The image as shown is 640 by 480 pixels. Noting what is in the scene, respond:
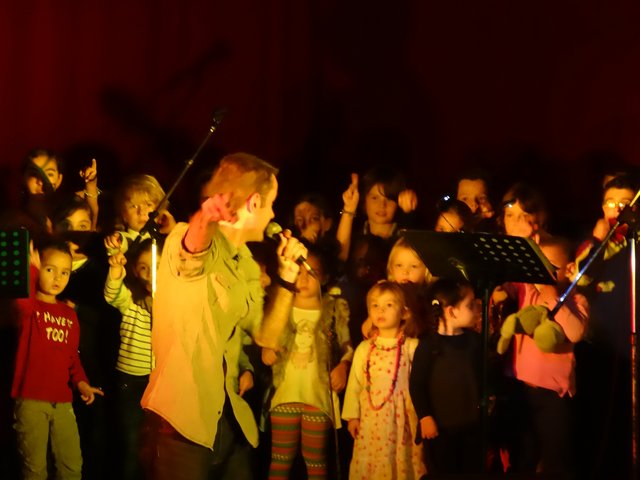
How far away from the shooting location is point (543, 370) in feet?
15.2

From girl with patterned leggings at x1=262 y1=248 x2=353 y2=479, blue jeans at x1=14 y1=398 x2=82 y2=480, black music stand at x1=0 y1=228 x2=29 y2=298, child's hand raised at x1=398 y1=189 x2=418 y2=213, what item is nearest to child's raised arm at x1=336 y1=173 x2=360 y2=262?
child's hand raised at x1=398 y1=189 x2=418 y2=213

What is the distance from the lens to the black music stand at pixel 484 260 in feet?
12.4

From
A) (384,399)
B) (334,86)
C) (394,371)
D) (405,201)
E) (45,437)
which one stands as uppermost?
(334,86)

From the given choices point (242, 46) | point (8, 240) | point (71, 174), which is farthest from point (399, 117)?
point (8, 240)

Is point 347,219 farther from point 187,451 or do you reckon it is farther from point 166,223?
point 187,451

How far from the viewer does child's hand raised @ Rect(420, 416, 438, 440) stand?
428cm

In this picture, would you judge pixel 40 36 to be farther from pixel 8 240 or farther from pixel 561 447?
pixel 561 447

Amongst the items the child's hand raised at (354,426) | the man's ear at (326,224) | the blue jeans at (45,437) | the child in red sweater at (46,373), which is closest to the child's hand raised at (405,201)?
the man's ear at (326,224)

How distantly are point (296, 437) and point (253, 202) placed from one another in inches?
49.9

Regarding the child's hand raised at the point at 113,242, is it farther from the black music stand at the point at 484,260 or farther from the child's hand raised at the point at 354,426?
the black music stand at the point at 484,260

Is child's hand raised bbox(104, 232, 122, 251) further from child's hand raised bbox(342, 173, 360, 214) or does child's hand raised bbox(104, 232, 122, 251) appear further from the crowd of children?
child's hand raised bbox(342, 173, 360, 214)

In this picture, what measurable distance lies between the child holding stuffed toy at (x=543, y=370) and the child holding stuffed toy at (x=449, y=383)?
9.6 inches

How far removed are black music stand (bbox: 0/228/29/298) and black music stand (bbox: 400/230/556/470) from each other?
1.40 metres

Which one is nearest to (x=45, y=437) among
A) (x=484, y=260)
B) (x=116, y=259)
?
(x=116, y=259)
